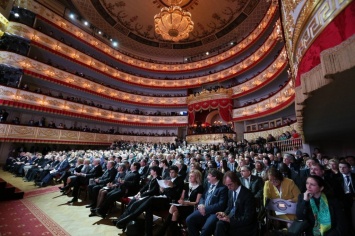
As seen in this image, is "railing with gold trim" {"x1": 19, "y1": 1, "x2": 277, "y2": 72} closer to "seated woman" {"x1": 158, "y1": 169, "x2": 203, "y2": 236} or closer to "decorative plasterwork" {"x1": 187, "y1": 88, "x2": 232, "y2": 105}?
"decorative plasterwork" {"x1": 187, "y1": 88, "x2": 232, "y2": 105}

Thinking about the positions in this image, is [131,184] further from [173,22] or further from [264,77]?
[264,77]

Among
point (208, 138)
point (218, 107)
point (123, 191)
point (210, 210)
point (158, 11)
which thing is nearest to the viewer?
point (210, 210)

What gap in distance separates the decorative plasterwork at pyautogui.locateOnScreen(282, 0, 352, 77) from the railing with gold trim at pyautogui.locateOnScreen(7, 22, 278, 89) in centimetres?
1099

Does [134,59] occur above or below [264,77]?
above

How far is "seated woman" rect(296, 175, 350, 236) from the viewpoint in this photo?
1.65 metres

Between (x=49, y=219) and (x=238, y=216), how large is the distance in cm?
355

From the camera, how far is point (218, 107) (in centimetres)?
1741

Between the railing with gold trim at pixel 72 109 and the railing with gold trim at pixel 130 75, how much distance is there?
391 centimetres

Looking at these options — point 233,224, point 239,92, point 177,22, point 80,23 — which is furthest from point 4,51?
point 239,92

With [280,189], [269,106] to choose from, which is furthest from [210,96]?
[280,189]

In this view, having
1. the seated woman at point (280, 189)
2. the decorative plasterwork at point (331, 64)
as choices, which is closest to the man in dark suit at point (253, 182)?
the seated woman at point (280, 189)

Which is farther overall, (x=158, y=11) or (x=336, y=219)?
(x=158, y=11)

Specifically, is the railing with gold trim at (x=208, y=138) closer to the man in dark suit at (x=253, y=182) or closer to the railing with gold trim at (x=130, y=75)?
the railing with gold trim at (x=130, y=75)

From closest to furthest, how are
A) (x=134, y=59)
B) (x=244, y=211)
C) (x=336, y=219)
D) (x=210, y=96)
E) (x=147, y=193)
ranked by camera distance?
(x=336, y=219) → (x=244, y=211) → (x=147, y=193) → (x=210, y=96) → (x=134, y=59)
